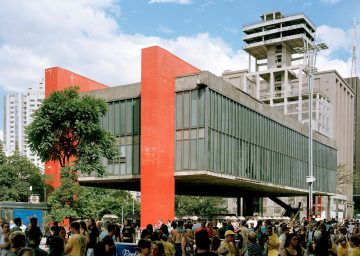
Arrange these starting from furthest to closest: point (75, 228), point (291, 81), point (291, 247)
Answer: point (291, 81) → point (75, 228) → point (291, 247)

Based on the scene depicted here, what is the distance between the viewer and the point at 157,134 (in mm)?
39688

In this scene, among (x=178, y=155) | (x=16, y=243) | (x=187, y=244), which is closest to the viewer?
(x=16, y=243)

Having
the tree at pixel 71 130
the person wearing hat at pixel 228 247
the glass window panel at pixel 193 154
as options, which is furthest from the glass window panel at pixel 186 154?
the person wearing hat at pixel 228 247

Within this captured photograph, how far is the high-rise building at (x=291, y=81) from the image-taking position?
115 metres

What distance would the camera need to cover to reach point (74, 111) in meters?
33.7

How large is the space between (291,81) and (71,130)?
98321mm

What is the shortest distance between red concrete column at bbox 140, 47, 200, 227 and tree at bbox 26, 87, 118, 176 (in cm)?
425

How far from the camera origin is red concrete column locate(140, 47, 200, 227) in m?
38.6

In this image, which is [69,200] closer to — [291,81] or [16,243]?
[16,243]

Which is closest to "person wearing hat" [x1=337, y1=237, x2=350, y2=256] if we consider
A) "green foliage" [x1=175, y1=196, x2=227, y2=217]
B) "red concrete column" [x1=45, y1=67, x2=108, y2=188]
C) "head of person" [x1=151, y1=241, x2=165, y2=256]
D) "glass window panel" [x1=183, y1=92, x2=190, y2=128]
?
"head of person" [x1=151, y1=241, x2=165, y2=256]

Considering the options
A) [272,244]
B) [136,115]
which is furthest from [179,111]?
[272,244]

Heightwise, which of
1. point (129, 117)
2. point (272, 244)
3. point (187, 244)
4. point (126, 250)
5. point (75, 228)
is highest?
point (129, 117)

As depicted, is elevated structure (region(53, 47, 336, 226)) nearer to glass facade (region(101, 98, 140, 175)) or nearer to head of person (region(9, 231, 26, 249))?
glass facade (region(101, 98, 140, 175))

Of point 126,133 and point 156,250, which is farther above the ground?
point 126,133
